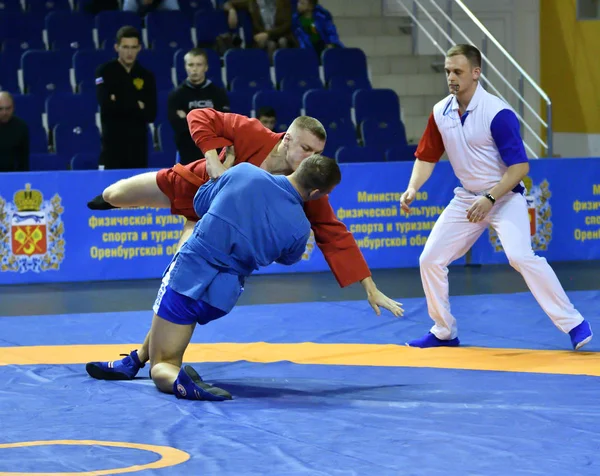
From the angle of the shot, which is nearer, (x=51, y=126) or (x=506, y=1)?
(x=51, y=126)

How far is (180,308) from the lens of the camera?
4859 millimetres

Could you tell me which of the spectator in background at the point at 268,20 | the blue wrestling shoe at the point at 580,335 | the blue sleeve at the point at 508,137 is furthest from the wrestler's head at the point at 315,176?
the spectator in background at the point at 268,20

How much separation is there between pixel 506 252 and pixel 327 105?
5799 millimetres


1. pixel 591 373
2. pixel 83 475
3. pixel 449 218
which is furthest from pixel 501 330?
pixel 83 475

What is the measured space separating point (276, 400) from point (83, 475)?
140 cm

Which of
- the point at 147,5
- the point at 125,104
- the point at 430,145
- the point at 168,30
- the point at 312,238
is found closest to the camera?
the point at 430,145

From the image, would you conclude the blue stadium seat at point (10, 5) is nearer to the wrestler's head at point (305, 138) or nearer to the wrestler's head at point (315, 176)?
the wrestler's head at point (305, 138)

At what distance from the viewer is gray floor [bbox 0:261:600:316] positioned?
8055 millimetres

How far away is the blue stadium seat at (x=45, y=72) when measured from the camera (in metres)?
11.1

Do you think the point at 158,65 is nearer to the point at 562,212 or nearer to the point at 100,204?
the point at 562,212

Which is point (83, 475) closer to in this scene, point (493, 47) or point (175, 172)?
point (175, 172)

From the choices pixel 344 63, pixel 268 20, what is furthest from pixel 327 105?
pixel 268 20

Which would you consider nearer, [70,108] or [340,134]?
[70,108]

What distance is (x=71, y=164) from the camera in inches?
407
